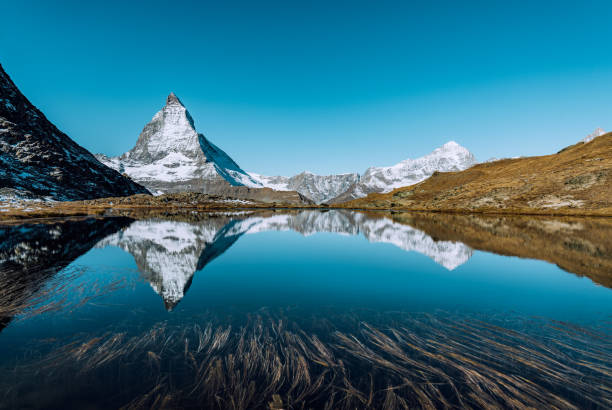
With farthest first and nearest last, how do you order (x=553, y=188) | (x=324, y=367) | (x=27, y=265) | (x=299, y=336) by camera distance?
(x=553, y=188)
(x=27, y=265)
(x=299, y=336)
(x=324, y=367)

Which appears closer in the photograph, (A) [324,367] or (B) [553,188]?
(A) [324,367]

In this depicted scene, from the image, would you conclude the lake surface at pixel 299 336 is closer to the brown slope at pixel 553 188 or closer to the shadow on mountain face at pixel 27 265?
the shadow on mountain face at pixel 27 265

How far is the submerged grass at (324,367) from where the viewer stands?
6.55 m

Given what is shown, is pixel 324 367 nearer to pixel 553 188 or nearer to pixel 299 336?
pixel 299 336

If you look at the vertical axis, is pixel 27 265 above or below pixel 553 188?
below

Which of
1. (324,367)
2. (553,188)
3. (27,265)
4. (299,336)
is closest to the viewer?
(324,367)

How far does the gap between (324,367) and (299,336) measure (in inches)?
86.8

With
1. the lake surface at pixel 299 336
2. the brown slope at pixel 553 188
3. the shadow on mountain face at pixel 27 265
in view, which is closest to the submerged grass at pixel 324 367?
the lake surface at pixel 299 336

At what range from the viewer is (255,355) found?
869cm

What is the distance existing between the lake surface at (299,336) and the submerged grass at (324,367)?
0.05m

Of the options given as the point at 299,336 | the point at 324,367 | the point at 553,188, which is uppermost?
the point at 553,188

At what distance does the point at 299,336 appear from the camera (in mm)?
10070

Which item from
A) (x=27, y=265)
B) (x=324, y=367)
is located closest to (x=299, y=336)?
(x=324, y=367)

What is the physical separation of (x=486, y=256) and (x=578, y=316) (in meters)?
14.9
